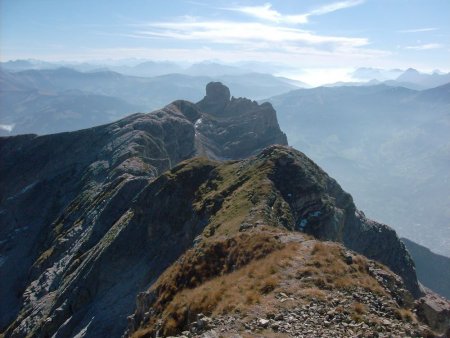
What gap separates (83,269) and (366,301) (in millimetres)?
54846

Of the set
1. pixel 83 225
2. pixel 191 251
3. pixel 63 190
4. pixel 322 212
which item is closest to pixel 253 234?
pixel 191 251

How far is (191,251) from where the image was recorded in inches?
1719

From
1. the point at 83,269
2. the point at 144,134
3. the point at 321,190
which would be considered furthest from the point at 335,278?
the point at 144,134

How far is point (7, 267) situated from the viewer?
107 m

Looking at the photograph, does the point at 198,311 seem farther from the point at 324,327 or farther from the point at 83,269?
the point at 83,269

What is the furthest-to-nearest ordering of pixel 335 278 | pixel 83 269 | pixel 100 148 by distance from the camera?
pixel 100 148, pixel 83 269, pixel 335 278

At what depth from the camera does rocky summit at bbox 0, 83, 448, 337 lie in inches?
1018

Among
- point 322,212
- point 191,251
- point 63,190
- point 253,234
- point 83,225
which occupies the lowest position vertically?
point 63,190

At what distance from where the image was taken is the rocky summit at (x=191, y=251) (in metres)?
25.9

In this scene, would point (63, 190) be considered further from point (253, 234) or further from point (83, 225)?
point (253, 234)

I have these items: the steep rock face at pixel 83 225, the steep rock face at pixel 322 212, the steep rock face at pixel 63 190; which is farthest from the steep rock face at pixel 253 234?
the steep rock face at pixel 63 190

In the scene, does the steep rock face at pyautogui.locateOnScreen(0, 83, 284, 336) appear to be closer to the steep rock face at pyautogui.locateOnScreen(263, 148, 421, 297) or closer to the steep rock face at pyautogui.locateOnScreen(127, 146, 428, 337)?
the steep rock face at pyautogui.locateOnScreen(127, 146, 428, 337)

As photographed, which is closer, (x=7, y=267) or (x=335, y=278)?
(x=335, y=278)

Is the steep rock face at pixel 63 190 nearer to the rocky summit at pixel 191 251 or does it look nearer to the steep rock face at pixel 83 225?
the steep rock face at pixel 83 225
